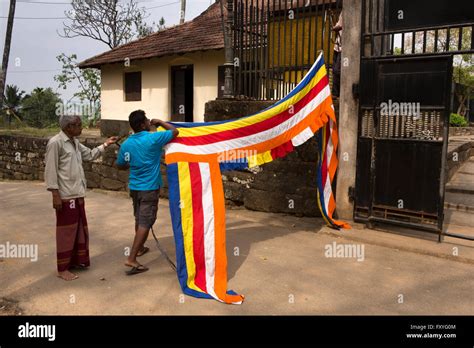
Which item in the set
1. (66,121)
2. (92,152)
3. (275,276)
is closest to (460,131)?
(275,276)

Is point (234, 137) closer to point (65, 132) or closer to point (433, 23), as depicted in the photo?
point (65, 132)

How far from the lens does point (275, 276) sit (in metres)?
4.52

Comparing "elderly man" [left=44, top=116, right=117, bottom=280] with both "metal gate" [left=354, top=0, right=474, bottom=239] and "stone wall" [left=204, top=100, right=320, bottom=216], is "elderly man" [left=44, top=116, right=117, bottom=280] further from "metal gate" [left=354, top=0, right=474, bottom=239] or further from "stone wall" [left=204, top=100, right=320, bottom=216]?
"metal gate" [left=354, top=0, right=474, bottom=239]

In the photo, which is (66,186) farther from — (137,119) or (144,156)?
(137,119)

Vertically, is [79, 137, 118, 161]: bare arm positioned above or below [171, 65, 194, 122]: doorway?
below

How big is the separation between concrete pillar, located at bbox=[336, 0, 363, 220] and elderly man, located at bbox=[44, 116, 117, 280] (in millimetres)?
3680

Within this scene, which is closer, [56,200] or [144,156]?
[56,200]

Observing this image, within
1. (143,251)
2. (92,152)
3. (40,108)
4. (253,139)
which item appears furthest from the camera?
(40,108)

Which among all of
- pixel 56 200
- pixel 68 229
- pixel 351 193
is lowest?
pixel 68 229

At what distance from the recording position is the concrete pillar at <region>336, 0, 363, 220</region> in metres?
6.04

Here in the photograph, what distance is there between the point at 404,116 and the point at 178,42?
10041 millimetres

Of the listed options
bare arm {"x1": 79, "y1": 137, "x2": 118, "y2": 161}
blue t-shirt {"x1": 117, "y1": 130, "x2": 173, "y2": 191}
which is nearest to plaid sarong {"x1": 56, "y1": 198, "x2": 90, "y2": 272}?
bare arm {"x1": 79, "y1": 137, "x2": 118, "y2": 161}

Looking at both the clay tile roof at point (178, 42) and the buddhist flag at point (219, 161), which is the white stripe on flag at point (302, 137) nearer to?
the buddhist flag at point (219, 161)

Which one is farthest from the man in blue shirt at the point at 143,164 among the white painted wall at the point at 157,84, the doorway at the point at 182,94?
the doorway at the point at 182,94
